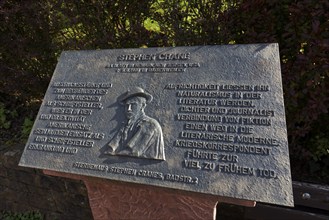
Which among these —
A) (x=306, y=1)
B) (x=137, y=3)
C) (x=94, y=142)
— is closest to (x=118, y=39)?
(x=137, y=3)

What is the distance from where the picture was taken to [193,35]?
2875mm

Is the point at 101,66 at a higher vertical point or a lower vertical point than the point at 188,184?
higher

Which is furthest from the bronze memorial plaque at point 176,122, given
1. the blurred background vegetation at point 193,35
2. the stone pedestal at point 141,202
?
the blurred background vegetation at point 193,35

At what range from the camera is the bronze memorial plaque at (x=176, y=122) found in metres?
1.68

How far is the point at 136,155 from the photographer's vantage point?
6.14 feet

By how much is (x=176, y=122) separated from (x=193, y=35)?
1265 mm

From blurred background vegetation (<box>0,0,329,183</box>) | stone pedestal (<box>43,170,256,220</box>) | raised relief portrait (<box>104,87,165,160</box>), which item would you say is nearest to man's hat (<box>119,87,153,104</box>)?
raised relief portrait (<box>104,87,165,160</box>)

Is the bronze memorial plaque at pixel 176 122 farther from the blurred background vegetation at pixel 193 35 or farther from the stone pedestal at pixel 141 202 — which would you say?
the blurred background vegetation at pixel 193 35

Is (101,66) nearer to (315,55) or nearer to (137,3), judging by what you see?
(137,3)

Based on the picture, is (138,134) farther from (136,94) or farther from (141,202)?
(141,202)

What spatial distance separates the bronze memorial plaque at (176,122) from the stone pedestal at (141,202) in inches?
4.5

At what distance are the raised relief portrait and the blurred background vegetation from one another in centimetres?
114

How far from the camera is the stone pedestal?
6.23 feet

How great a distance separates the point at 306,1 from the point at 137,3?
1.59 meters
